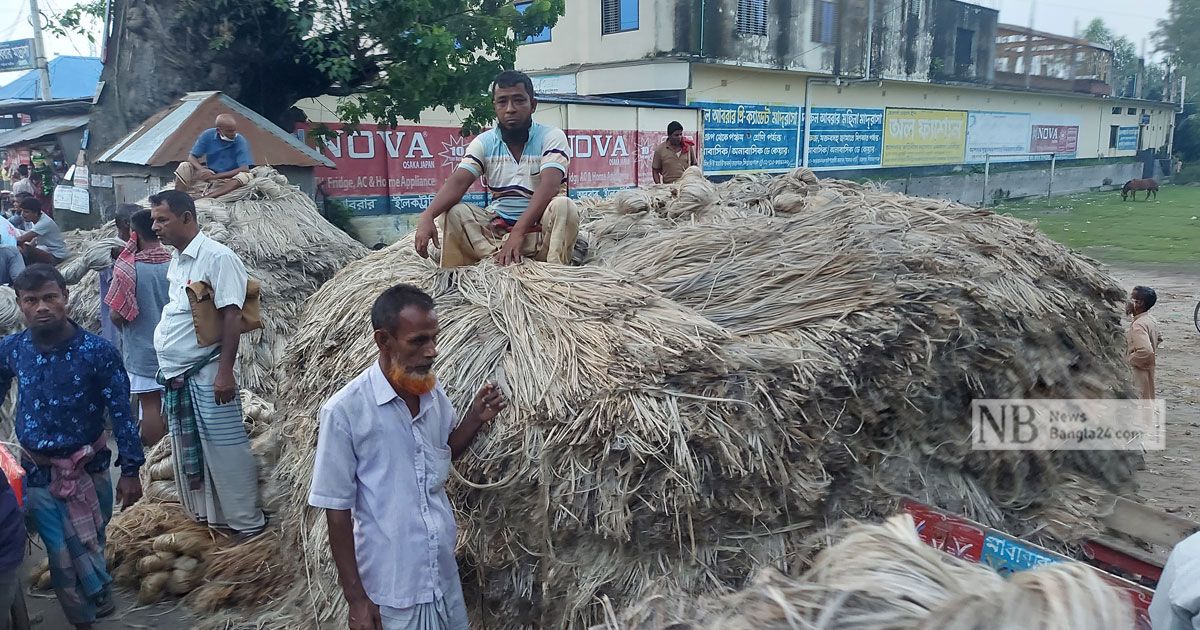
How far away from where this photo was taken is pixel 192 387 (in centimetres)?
418

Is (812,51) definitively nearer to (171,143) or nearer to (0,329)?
(171,143)

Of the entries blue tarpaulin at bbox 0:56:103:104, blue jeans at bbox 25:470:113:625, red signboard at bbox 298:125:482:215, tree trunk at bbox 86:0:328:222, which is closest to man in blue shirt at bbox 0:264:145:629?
blue jeans at bbox 25:470:113:625

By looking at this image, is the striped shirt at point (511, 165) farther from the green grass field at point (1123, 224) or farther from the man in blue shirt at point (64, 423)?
the green grass field at point (1123, 224)

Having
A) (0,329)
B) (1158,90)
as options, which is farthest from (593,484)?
(1158,90)

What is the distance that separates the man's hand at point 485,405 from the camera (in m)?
2.76

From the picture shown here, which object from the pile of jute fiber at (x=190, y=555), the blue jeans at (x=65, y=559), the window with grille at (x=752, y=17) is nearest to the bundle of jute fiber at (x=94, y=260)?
the pile of jute fiber at (x=190, y=555)

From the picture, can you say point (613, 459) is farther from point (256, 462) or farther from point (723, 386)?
point (256, 462)

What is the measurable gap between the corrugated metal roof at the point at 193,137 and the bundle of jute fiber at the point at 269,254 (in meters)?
0.87

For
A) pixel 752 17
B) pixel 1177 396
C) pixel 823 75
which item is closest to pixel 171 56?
pixel 1177 396

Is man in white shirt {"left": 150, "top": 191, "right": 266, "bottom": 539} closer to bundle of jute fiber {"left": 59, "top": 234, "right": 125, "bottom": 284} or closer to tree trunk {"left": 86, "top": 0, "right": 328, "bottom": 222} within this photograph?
bundle of jute fiber {"left": 59, "top": 234, "right": 125, "bottom": 284}

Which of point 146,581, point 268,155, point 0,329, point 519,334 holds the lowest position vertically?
point 146,581

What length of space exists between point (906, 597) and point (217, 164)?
24.1 ft

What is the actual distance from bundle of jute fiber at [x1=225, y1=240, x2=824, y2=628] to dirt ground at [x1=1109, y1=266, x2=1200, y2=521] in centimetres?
331

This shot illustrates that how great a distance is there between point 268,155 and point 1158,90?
5691 centimetres
